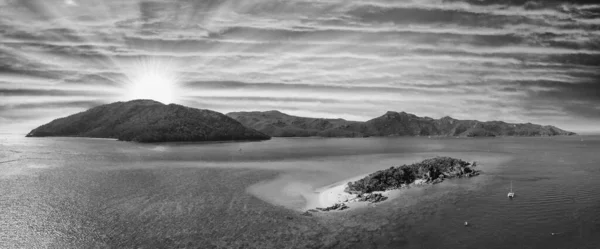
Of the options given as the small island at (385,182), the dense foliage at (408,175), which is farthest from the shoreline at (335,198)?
the dense foliage at (408,175)

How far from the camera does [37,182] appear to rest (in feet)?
217

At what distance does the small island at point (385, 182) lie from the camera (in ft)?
158

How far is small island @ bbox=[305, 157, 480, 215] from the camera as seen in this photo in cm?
4819

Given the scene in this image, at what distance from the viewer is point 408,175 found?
65062 millimetres

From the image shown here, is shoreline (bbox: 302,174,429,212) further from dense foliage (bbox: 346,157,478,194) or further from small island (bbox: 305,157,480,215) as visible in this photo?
dense foliage (bbox: 346,157,478,194)

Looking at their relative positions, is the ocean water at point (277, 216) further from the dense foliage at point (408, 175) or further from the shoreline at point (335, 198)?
the dense foliage at point (408, 175)

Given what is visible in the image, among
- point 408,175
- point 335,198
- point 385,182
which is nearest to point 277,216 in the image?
point 335,198

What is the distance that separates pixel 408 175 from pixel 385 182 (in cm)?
888

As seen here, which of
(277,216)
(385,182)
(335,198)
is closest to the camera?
(277,216)

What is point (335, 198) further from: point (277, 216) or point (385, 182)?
point (385, 182)

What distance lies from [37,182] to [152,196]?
3272 centimetres

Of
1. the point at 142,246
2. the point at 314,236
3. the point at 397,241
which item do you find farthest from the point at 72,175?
the point at 397,241

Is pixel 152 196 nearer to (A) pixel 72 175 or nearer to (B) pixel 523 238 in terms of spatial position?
(A) pixel 72 175

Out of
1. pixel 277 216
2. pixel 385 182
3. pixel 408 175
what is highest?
pixel 408 175
